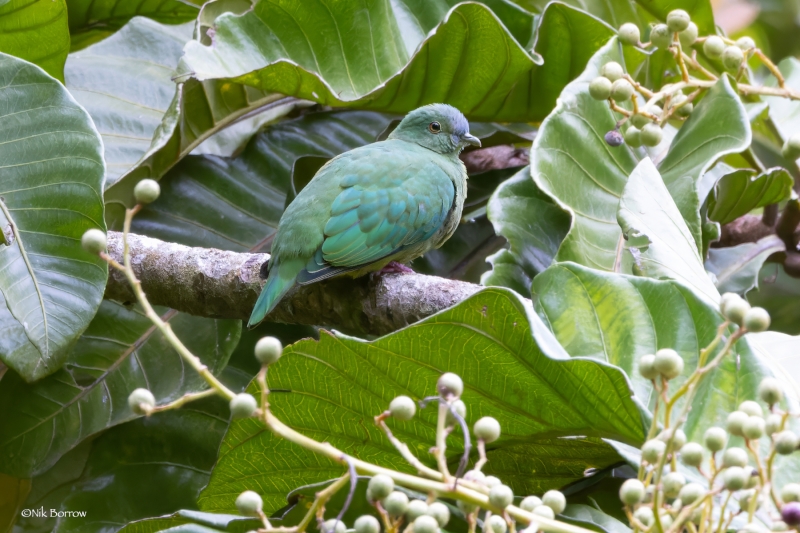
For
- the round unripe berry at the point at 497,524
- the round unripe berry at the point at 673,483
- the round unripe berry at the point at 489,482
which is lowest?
the round unripe berry at the point at 497,524

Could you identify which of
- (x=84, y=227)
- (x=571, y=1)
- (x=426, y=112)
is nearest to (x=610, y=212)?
(x=426, y=112)

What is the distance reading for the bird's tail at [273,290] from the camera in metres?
2.18

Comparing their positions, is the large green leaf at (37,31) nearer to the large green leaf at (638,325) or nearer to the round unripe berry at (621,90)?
the round unripe berry at (621,90)

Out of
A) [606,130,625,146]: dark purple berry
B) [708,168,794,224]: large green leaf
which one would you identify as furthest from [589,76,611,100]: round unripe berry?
[708,168,794,224]: large green leaf

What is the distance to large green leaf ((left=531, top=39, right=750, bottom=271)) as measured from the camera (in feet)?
7.14

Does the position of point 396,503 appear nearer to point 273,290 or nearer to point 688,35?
point 273,290

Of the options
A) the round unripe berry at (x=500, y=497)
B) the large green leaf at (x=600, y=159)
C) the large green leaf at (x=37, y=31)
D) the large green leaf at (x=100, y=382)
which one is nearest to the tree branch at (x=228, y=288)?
the large green leaf at (x=100, y=382)

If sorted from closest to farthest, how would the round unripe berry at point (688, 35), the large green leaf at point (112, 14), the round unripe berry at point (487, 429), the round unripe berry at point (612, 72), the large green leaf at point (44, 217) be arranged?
the round unripe berry at point (487, 429)
the large green leaf at point (44, 217)
the round unripe berry at point (612, 72)
the round unripe berry at point (688, 35)
the large green leaf at point (112, 14)

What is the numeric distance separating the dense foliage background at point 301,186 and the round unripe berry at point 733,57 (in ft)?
0.24

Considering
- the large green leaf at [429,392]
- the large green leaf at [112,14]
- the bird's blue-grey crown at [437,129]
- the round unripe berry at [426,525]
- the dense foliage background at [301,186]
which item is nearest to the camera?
the round unripe berry at [426,525]

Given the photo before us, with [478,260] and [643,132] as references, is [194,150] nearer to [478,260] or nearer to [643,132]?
[478,260]

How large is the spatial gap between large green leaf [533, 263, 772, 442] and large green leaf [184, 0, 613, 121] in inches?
→ 49.0

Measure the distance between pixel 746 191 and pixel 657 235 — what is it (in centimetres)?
102

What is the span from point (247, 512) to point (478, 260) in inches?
79.9
